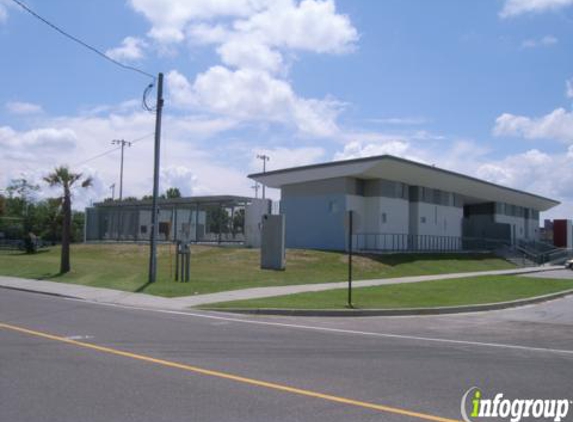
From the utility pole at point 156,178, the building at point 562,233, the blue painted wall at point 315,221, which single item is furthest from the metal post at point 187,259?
the building at point 562,233

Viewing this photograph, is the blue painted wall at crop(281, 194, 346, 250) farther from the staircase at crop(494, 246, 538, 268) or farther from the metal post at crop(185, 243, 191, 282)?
the metal post at crop(185, 243, 191, 282)

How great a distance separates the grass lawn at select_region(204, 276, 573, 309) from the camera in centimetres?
1823

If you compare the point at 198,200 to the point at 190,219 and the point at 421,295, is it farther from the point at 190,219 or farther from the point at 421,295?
the point at 421,295

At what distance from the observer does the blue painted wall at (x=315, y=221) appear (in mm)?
40844

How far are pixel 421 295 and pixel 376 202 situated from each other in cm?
2022

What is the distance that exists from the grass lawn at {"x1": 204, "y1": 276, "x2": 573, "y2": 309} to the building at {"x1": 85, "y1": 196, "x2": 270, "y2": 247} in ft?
56.1

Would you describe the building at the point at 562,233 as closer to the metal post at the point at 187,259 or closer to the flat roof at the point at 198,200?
the flat roof at the point at 198,200

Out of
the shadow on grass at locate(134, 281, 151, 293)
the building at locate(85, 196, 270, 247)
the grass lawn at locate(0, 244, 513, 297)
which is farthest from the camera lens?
the building at locate(85, 196, 270, 247)

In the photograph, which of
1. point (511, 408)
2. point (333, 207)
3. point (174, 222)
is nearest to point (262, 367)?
point (511, 408)

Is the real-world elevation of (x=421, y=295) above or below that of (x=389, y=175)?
below

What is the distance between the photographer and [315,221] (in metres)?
42.3

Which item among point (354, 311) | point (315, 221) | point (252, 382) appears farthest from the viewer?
point (315, 221)

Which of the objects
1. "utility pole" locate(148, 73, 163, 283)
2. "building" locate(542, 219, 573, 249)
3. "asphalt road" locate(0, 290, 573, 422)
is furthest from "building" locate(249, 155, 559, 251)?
"asphalt road" locate(0, 290, 573, 422)

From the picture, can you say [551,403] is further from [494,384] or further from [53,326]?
[53,326]
